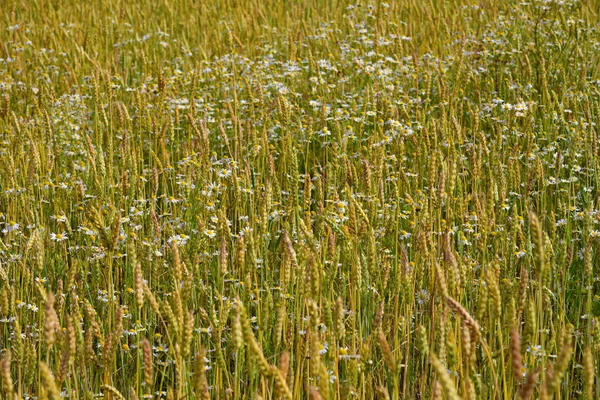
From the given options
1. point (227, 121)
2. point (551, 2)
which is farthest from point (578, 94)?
point (227, 121)

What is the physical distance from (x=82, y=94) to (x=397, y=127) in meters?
1.91

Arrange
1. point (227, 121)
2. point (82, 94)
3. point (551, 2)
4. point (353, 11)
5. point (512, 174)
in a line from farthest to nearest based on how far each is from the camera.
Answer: point (353, 11) < point (551, 2) < point (82, 94) < point (227, 121) < point (512, 174)

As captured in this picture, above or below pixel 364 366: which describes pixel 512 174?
above

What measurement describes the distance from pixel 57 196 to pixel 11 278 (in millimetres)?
544

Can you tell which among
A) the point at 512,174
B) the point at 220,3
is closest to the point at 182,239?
the point at 512,174

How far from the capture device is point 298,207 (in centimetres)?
267

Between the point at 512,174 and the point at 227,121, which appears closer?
the point at 512,174

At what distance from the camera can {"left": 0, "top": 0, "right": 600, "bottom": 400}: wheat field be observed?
1.80m

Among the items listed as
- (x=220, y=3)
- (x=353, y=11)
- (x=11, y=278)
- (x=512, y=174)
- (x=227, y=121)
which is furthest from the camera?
(x=220, y=3)

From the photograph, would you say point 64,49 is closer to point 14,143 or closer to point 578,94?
point 14,143

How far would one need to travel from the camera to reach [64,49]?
16.9ft

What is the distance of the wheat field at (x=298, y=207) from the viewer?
5.90 feet

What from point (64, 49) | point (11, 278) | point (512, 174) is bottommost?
point (11, 278)

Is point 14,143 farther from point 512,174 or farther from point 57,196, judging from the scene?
point 512,174
